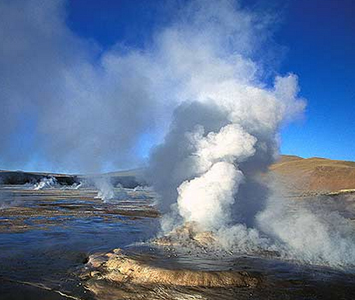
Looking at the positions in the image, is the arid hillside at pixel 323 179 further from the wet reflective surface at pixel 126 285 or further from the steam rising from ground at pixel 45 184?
the steam rising from ground at pixel 45 184

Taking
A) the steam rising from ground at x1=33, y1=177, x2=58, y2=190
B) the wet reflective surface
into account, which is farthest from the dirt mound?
the steam rising from ground at x1=33, y1=177, x2=58, y2=190

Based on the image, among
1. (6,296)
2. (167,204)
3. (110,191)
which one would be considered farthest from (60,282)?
(110,191)

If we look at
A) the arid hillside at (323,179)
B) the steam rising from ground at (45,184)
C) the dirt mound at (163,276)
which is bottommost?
the dirt mound at (163,276)

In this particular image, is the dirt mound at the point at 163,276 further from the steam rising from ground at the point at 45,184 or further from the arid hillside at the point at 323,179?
the steam rising from ground at the point at 45,184

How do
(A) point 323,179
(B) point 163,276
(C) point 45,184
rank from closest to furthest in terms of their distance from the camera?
(B) point 163,276, (A) point 323,179, (C) point 45,184

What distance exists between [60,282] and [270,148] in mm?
10292

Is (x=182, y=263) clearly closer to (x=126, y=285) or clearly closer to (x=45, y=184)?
(x=126, y=285)

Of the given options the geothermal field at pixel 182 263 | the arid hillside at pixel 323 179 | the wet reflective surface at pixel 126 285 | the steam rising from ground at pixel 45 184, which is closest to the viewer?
the wet reflective surface at pixel 126 285

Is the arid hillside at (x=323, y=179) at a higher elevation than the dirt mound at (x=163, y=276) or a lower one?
higher

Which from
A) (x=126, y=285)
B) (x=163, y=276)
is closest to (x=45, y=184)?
(x=126, y=285)

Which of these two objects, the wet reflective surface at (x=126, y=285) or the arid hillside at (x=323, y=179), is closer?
the wet reflective surface at (x=126, y=285)

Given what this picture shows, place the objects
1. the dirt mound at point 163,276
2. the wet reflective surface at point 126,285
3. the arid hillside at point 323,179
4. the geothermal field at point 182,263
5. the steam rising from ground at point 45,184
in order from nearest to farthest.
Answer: the wet reflective surface at point 126,285 → the geothermal field at point 182,263 → the dirt mound at point 163,276 → the arid hillside at point 323,179 → the steam rising from ground at point 45,184

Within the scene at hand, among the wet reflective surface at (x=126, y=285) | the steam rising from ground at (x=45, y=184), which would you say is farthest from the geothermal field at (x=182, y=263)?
the steam rising from ground at (x=45, y=184)

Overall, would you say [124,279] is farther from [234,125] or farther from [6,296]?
[234,125]
